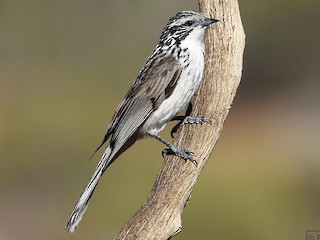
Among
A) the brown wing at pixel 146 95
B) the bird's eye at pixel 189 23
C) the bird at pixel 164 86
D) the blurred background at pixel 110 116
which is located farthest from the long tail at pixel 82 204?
the blurred background at pixel 110 116

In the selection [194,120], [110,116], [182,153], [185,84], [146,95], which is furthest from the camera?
[110,116]

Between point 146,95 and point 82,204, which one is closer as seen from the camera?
point 82,204

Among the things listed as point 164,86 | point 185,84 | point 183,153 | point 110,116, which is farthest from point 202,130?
point 110,116

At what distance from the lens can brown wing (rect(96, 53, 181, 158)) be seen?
269 inches

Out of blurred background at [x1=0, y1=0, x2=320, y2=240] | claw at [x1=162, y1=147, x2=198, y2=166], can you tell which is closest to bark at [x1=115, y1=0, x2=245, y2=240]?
claw at [x1=162, y1=147, x2=198, y2=166]

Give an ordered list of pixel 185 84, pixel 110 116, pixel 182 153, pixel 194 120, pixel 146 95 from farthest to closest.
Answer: pixel 110 116, pixel 146 95, pixel 185 84, pixel 194 120, pixel 182 153

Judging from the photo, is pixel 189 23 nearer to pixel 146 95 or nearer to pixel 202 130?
pixel 146 95

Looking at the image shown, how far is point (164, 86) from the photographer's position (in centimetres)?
689

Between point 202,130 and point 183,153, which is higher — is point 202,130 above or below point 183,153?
above

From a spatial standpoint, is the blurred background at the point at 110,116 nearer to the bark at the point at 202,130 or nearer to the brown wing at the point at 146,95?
the brown wing at the point at 146,95

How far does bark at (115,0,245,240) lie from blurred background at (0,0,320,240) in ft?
14.4

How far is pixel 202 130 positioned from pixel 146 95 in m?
0.61
